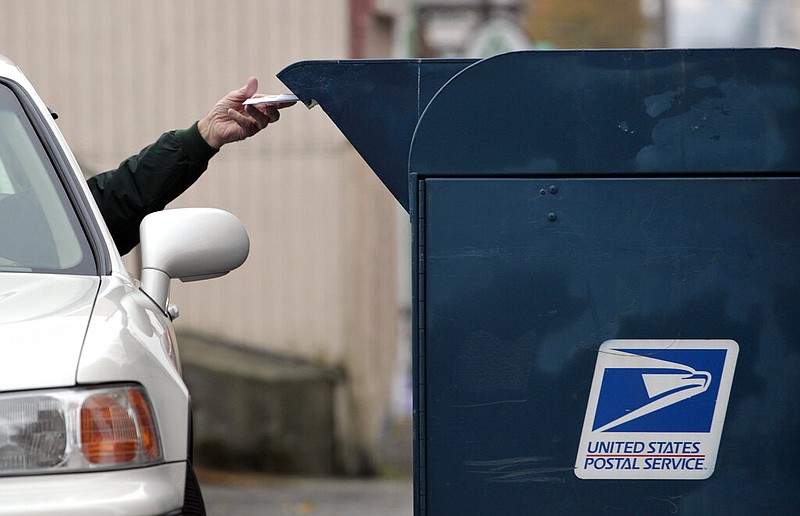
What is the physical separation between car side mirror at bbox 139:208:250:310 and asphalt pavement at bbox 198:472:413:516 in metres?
3.84

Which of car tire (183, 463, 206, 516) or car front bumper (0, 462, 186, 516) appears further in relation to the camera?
car tire (183, 463, 206, 516)

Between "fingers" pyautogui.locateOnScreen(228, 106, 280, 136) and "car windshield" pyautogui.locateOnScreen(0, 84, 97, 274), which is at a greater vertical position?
"fingers" pyautogui.locateOnScreen(228, 106, 280, 136)

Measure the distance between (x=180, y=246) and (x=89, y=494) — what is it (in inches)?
34.1

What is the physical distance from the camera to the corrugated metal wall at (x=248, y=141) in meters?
7.66

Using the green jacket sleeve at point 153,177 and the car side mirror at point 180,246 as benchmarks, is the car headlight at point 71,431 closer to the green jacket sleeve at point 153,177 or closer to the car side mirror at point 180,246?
the car side mirror at point 180,246

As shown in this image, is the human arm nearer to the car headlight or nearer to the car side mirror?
the car side mirror

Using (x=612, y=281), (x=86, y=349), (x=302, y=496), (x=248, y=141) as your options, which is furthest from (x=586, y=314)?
(x=248, y=141)

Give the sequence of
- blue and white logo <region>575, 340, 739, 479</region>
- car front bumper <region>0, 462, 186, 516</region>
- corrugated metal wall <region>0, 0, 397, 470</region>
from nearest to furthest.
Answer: car front bumper <region>0, 462, 186, 516</region>, blue and white logo <region>575, 340, 739, 479</region>, corrugated metal wall <region>0, 0, 397, 470</region>

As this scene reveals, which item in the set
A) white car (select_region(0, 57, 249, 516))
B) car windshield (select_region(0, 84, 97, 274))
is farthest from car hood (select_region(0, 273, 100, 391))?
car windshield (select_region(0, 84, 97, 274))

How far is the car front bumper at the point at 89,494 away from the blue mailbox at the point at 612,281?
26.1 inches

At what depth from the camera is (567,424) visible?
104 inches

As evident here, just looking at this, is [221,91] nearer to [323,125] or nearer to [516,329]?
[323,125]

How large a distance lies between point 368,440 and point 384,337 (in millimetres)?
665

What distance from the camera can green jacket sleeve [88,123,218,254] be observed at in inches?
145
